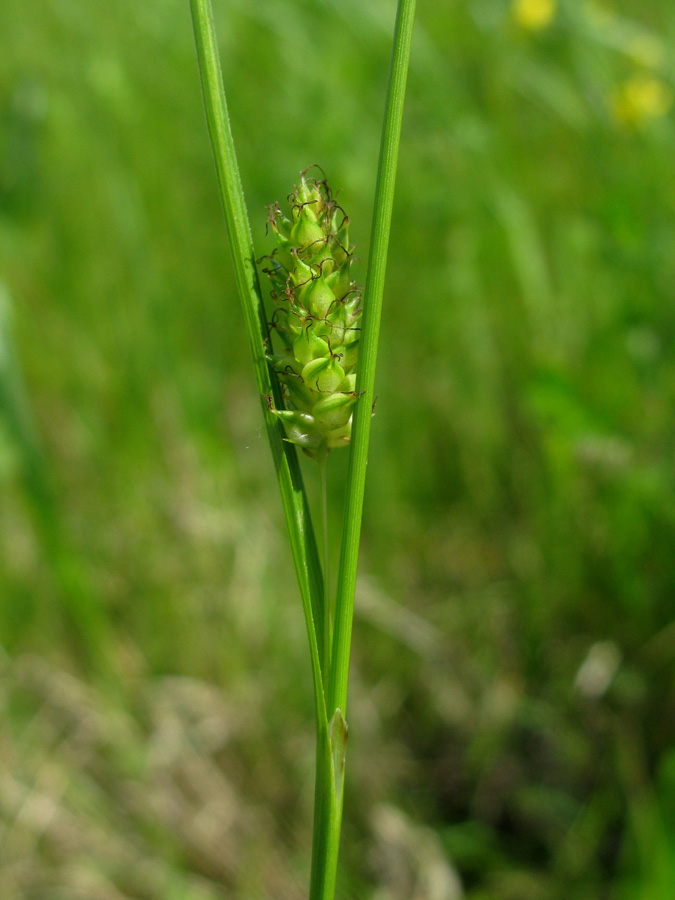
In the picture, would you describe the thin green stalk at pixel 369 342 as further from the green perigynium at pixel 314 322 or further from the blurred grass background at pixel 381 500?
the blurred grass background at pixel 381 500

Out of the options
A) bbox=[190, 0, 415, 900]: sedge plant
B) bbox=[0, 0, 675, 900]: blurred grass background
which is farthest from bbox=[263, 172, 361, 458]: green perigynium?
bbox=[0, 0, 675, 900]: blurred grass background

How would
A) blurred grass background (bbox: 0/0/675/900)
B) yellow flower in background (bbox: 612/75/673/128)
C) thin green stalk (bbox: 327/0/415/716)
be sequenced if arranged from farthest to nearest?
yellow flower in background (bbox: 612/75/673/128) → blurred grass background (bbox: 0/0/675/900) → thin green stalk (bbox: 327/0/415/716)

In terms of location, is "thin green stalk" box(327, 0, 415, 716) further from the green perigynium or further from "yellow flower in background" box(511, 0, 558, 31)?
"yellow flower in background" box(511, 0, 558, 31)

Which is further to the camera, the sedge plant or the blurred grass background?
the blurred grass background

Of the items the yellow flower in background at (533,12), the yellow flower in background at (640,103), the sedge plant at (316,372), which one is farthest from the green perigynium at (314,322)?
the yellow flower in background at (533,12)

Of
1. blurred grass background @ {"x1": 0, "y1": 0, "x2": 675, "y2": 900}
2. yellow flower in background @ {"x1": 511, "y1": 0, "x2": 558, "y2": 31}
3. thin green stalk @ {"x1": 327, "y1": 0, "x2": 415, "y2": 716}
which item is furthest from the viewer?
yellow flower in background @ {"x1": 511, "y1": 0, "x2": 558, "y2": 31}

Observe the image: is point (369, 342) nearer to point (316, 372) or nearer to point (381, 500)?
point (316, 372)
